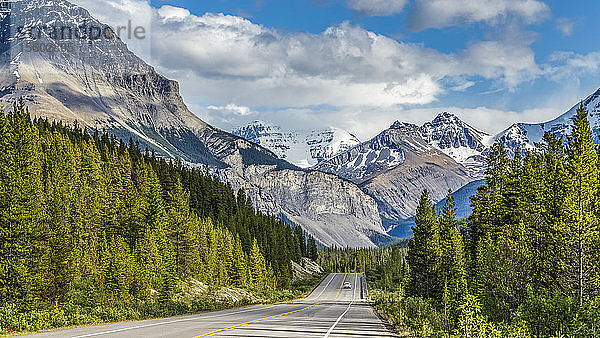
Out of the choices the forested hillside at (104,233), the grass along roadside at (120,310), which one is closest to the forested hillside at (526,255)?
the grass along roadside at (120,310)

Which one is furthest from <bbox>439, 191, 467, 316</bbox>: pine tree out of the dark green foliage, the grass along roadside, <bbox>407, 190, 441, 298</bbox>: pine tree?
the grass along roadside

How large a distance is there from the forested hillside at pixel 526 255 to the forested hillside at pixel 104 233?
2444 centimetres

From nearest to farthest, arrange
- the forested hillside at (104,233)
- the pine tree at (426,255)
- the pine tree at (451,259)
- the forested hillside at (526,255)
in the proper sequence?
the forested hillside at (526,255) < the forested hillside at (104,233) < the pine tree at (451,259) < the pine tree at (426,255)

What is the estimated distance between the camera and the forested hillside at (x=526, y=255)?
20.8 metres

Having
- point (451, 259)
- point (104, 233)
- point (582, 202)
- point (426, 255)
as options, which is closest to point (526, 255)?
point (582, 202)

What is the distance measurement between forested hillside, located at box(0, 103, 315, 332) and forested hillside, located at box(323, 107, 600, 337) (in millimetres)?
24445

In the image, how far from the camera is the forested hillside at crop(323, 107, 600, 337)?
2075 centimetres

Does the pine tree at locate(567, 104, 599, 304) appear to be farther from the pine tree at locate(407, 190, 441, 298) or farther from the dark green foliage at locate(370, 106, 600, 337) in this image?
the pine tree at locate(407, 190, 441, 298)

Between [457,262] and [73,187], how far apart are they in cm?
5074

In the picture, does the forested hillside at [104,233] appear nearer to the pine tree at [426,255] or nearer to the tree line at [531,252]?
the pine tree at [426,255]

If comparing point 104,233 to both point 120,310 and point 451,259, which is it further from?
point 451,259

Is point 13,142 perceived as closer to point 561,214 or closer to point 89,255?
point 89,255

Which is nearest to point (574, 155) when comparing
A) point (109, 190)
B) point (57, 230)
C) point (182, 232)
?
point (57, 230)

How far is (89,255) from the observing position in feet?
201
